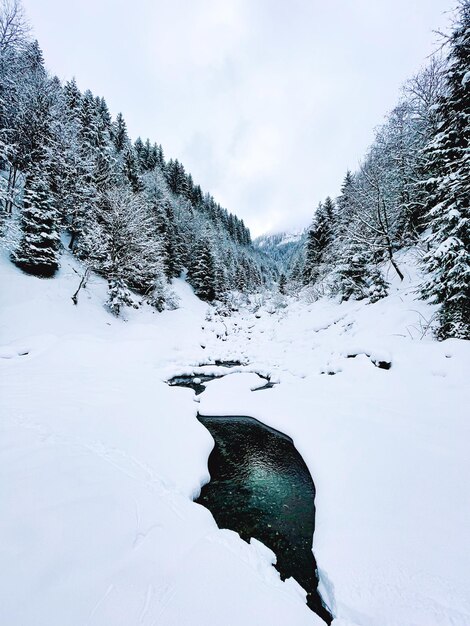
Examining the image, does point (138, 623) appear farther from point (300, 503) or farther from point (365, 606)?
point (300, 503)

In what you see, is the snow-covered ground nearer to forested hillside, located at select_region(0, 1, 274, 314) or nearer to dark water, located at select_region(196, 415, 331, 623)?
dark water, located at select_region(196, 415, 331, 623)

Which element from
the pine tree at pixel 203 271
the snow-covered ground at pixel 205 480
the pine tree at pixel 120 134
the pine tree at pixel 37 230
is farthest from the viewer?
the pine tree at pixel 120 134

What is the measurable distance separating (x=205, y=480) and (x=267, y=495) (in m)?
1.28

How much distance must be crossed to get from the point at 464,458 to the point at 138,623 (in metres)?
4.81

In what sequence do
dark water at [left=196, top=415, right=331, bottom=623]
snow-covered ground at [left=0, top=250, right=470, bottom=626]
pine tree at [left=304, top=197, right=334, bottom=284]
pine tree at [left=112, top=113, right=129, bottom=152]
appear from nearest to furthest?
snow-covered ground at [left=0, top=250, right=470, bottom=626], dark water at [left=196, top=415, right=331, bottom=623], pine tree at [left=304, top=197, right=334, bottom=284], pine tree at [left=112, top=113, right=129, bottom=152]

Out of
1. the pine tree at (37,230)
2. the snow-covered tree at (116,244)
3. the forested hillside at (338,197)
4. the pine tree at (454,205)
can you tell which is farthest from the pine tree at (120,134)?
the pine tree at (454,205)

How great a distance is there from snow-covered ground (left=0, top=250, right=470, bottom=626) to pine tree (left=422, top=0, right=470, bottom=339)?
53.4 inches

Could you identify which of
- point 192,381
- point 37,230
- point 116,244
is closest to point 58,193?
point 37,230

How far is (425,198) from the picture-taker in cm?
936

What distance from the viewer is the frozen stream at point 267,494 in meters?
3.66

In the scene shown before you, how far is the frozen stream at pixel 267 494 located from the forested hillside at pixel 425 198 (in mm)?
5986

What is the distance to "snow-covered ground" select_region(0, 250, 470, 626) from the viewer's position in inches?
91.1

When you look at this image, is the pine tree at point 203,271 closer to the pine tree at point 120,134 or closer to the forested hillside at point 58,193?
the forested hillside at point 58,193

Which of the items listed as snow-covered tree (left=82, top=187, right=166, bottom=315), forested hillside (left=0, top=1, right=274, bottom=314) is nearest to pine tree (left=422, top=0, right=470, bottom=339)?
forested hillside (left=0, top=1, right=274, bottom=314)
